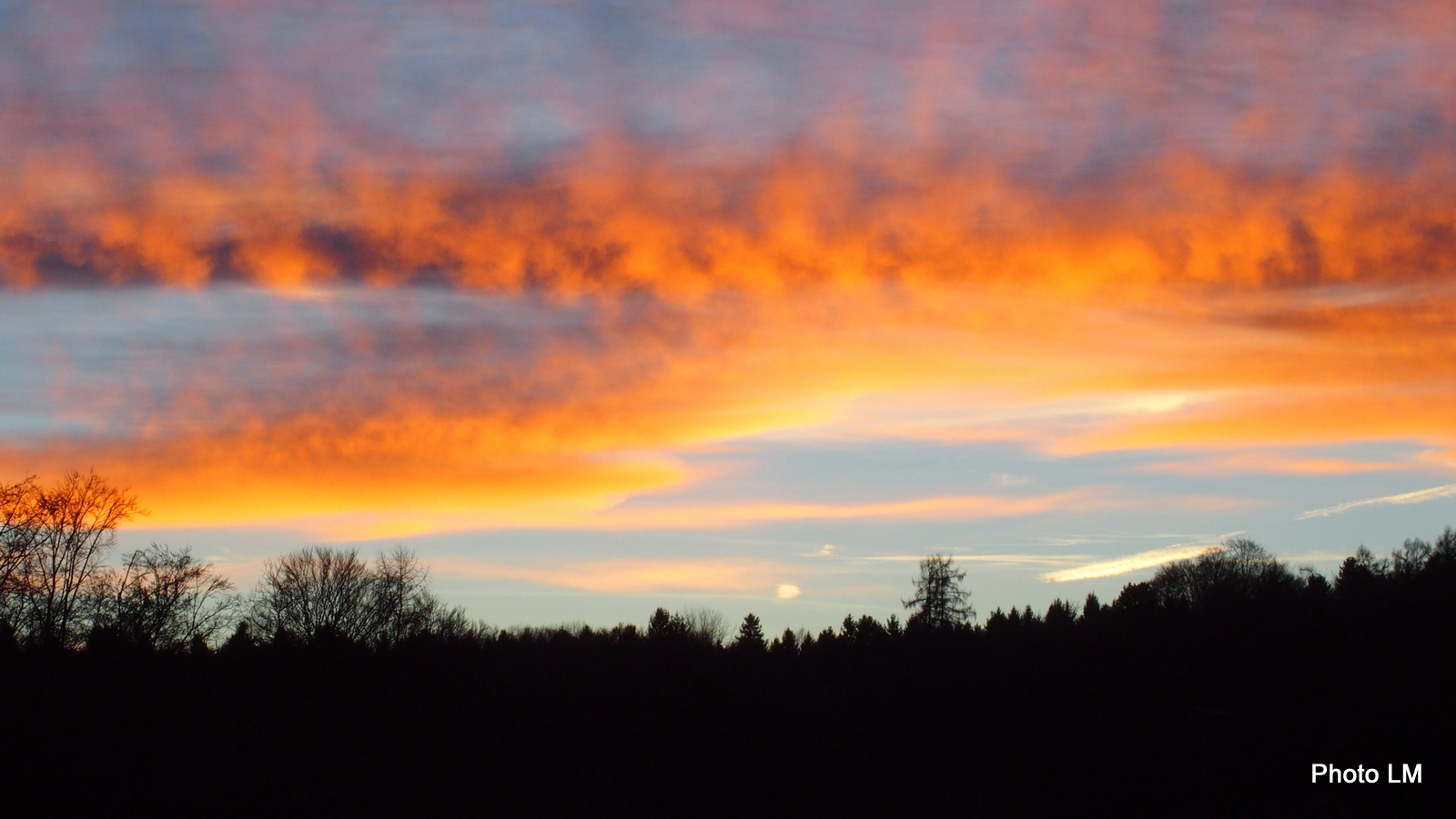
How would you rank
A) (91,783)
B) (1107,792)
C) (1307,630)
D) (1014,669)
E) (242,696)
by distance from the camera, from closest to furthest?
1. (91,783)
2. (1107,792)
3. (242,696)
4. (1307,630)
5. (1014,669)

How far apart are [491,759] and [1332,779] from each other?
39.4 meters

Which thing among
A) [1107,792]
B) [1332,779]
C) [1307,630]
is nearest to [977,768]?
[1107,792]

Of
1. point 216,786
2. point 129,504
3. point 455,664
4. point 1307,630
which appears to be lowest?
point 216,786

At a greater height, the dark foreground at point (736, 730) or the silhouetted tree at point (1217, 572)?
the silhouetted tree at point (1217, 572)

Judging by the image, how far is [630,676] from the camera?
7144cm

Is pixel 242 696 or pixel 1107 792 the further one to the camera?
pixel 242 696

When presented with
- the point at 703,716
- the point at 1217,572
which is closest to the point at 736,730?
the point at 703,716

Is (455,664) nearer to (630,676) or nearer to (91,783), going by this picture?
(630,676)

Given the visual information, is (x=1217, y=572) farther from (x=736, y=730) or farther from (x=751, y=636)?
(x=736, y=730)
